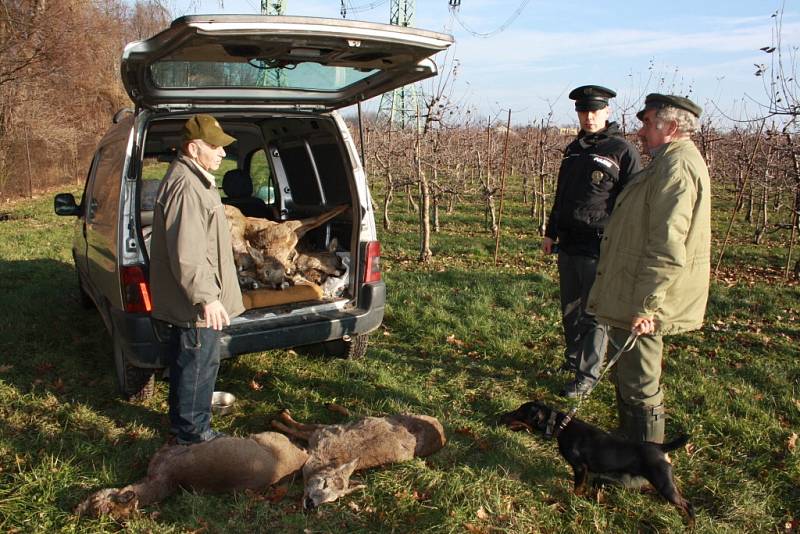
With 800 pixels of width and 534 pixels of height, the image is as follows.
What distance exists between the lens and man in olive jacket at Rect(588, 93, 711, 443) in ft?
9.62

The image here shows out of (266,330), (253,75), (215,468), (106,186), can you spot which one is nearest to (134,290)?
(266,330)

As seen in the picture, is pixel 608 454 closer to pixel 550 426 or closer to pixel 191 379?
pixel 550 426

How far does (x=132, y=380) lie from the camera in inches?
160

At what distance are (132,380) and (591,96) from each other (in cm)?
385

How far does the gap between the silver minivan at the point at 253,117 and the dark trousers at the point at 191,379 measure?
0.36 metres

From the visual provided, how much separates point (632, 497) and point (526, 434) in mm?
824

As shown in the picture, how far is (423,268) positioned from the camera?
357 inches

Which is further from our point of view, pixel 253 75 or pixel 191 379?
pixel 253 75

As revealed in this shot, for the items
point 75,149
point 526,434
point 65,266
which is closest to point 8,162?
point 75,149

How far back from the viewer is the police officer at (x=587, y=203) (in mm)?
4270

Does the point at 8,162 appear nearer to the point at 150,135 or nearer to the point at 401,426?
the point at 150,135

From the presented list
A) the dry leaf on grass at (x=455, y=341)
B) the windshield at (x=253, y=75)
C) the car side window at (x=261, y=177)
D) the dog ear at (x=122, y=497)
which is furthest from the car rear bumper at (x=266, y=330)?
the car side window at (x=261, y=177)

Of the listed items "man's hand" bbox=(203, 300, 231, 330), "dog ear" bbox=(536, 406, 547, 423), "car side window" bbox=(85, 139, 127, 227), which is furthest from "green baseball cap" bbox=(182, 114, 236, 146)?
A: "dog ear" bbox=(536, 406, 547, 423)

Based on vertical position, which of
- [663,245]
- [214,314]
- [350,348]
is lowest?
[350,348]
